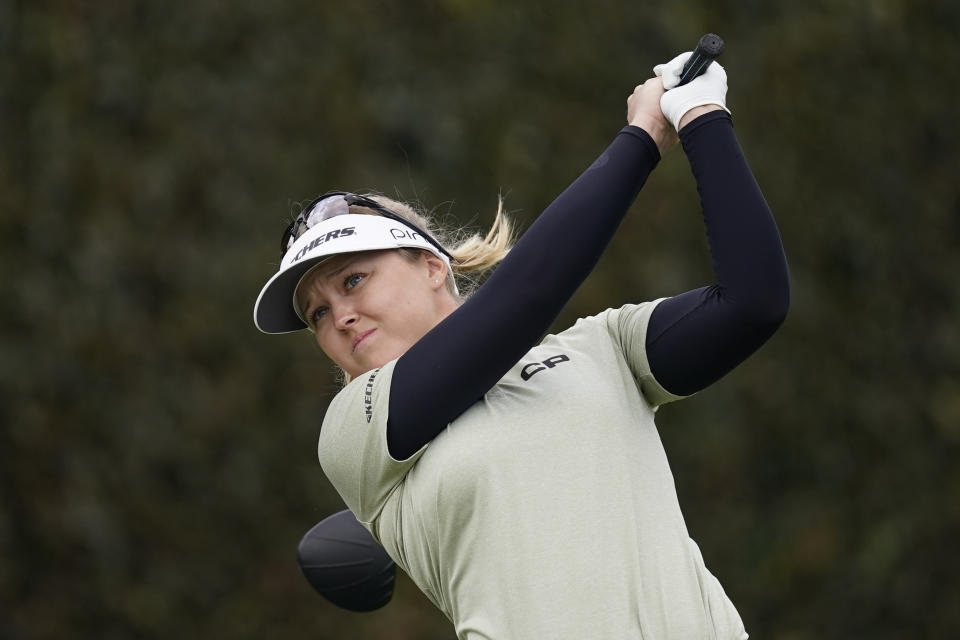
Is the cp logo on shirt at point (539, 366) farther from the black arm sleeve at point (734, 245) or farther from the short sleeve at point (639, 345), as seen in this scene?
the black arm sleeve at point (734, 245)

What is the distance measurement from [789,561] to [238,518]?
2.59 meters

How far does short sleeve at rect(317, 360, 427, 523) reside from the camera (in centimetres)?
248

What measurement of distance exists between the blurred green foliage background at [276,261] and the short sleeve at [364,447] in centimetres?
416

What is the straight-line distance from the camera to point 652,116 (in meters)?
2.48

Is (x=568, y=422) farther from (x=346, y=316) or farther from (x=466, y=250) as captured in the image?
(x=466, y=250)

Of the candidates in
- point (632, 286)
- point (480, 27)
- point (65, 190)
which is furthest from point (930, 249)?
point (65, 190)

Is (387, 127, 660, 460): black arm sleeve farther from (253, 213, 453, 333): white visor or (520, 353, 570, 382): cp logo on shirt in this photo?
(253, 213, 453, 333): white visor

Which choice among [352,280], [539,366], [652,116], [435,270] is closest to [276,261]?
[435,270]

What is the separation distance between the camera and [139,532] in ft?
22.8

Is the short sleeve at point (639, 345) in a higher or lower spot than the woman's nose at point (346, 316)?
lower

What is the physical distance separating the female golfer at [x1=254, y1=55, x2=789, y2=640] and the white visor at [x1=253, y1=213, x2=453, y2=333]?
0.25 meters

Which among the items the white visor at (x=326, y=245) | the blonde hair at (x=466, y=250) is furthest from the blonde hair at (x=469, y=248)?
the white visor at (x=326, y=245)

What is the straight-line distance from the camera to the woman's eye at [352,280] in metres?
2.75

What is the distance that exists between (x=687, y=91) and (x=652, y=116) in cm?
7
